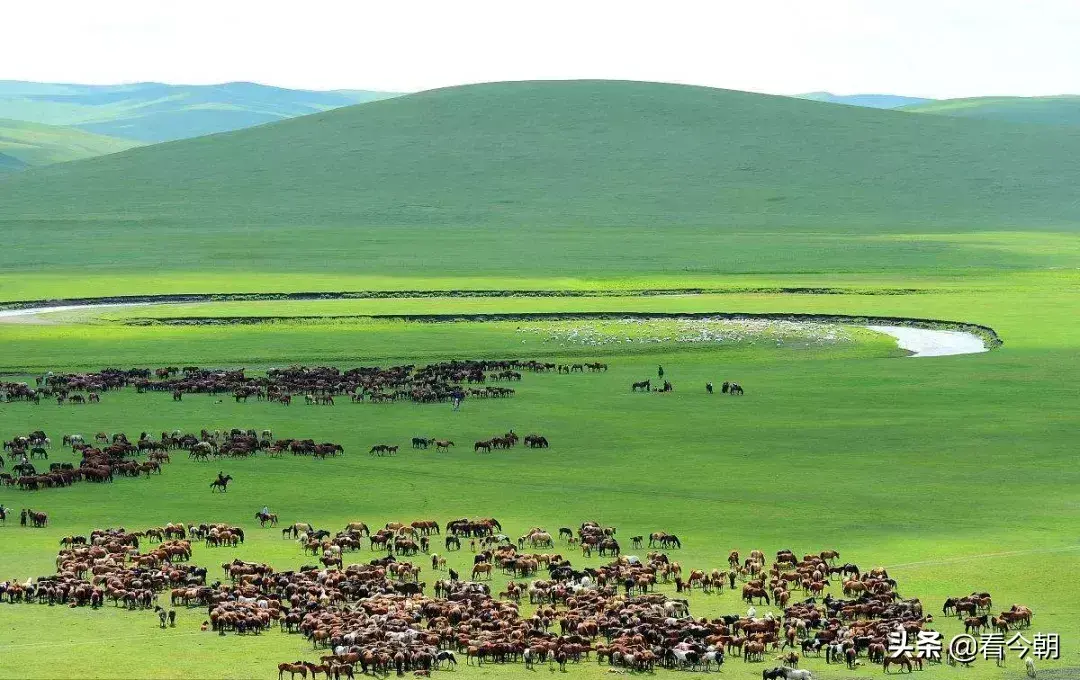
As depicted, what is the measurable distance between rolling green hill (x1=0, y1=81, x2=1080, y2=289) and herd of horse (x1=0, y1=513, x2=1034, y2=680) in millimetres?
62520

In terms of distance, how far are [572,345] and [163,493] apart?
29.3 m

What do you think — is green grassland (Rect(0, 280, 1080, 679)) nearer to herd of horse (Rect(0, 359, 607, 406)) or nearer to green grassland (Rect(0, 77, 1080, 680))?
green grassland (Rect(0, 77, 1080, 680))

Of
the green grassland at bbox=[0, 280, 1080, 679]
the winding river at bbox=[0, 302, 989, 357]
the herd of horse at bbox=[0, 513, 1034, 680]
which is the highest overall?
the winding river at bbox=[0, 302, 989, 357]

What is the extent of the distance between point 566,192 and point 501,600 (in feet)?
386

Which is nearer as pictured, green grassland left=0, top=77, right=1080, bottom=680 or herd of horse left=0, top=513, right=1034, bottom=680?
herd of horse left=0, top=513, right=1034, bottom=680

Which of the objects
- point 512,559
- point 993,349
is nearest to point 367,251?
point 993,349

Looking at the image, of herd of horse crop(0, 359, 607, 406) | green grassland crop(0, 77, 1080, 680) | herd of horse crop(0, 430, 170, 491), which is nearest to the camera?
green grassland crop(0, 77, 1080, 680)

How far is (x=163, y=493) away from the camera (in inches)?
1372

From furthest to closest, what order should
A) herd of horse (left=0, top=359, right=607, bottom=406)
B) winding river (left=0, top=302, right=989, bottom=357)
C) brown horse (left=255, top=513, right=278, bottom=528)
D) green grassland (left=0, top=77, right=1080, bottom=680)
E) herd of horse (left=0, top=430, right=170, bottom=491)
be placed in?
winding river (left=0, top=302, right=989, bottom=357) < herd of horse (left=0, top=359, right=607, bottom=406) < herd of horse (left=0, top=430, right=170, bottom=491) < brown horse (left=255, top=513, right=278, bottom=528) < green grassland (left=0, top=77, right=1080, bottom=680)

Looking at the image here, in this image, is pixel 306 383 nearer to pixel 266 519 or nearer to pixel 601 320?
pixel 266 519

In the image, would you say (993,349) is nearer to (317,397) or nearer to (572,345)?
(572,345)

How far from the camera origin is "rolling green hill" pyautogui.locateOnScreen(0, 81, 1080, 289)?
107 meters

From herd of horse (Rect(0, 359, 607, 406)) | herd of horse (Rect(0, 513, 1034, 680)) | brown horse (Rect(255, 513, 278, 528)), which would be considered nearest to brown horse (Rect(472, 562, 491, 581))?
herd of horse (Rect(0, 513, 1034, 680))

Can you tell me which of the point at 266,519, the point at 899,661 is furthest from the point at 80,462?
the point at 899,661
